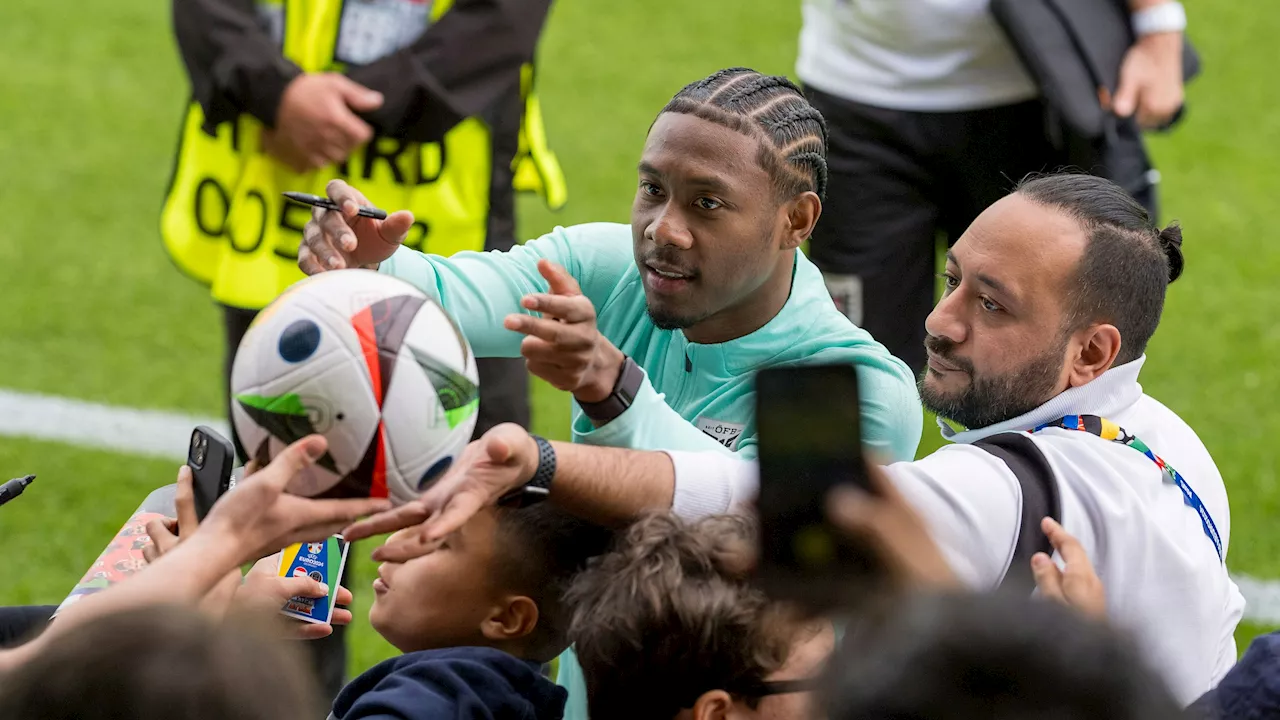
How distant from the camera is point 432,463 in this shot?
2.60 metres

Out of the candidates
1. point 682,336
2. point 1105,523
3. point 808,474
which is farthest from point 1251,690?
point 682,336

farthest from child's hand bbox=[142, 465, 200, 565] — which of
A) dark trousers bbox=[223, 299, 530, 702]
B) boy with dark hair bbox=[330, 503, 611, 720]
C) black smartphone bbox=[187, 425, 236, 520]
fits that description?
dark trousers bbox=[223, 299, 530, 702]

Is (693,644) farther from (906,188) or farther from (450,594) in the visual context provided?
(906,188)

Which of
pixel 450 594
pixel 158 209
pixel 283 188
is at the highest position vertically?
pixel 450 594

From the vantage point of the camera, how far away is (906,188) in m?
5.26

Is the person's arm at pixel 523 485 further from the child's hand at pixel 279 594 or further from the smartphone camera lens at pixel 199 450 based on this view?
the smartphone camera lens at pixel 199 450

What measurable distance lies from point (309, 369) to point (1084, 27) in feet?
10.2

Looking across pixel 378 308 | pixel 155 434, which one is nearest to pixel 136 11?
pixel 155 434

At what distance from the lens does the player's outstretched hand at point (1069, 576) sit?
7.72 ft

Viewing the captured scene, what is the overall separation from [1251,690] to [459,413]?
125cm

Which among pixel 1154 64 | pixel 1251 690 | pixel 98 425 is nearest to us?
pixel 1251 690

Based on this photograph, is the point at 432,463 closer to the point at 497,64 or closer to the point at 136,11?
the point at 497,64

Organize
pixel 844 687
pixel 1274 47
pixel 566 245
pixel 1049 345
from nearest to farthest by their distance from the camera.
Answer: pixel 844 687
pixel 1049 345
pixel 566 245
pixel 1274 47

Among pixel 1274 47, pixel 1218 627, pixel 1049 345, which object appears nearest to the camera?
pixel 1218 627
